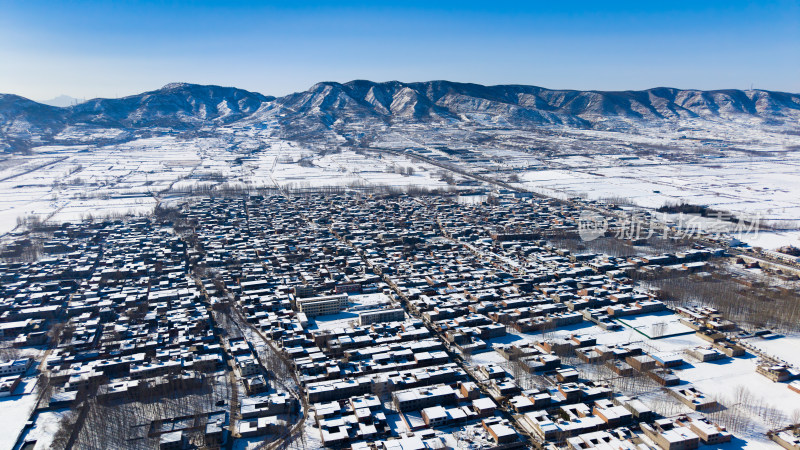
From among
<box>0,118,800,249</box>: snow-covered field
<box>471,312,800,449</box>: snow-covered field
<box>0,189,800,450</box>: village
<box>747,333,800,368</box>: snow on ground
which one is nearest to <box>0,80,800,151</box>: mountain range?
<box>0,118,800,249</box>: snow-covered field

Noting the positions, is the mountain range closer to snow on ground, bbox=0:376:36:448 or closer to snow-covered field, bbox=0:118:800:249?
snow-covered field, bbox=0:118:800:249

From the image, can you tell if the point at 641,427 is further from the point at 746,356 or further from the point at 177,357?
the point at 177,357

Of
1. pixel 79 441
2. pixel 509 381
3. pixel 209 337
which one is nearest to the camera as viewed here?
pixel 79 441

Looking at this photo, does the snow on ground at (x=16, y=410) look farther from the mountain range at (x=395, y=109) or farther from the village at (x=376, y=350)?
the mountain range at (x=395, y=109)

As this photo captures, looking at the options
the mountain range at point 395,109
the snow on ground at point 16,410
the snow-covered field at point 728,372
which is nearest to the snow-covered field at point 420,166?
the mountain range at point 395,109

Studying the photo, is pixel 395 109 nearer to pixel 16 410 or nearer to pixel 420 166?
pixel 420 166

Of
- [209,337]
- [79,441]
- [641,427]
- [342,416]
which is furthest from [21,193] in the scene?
[641,427]
